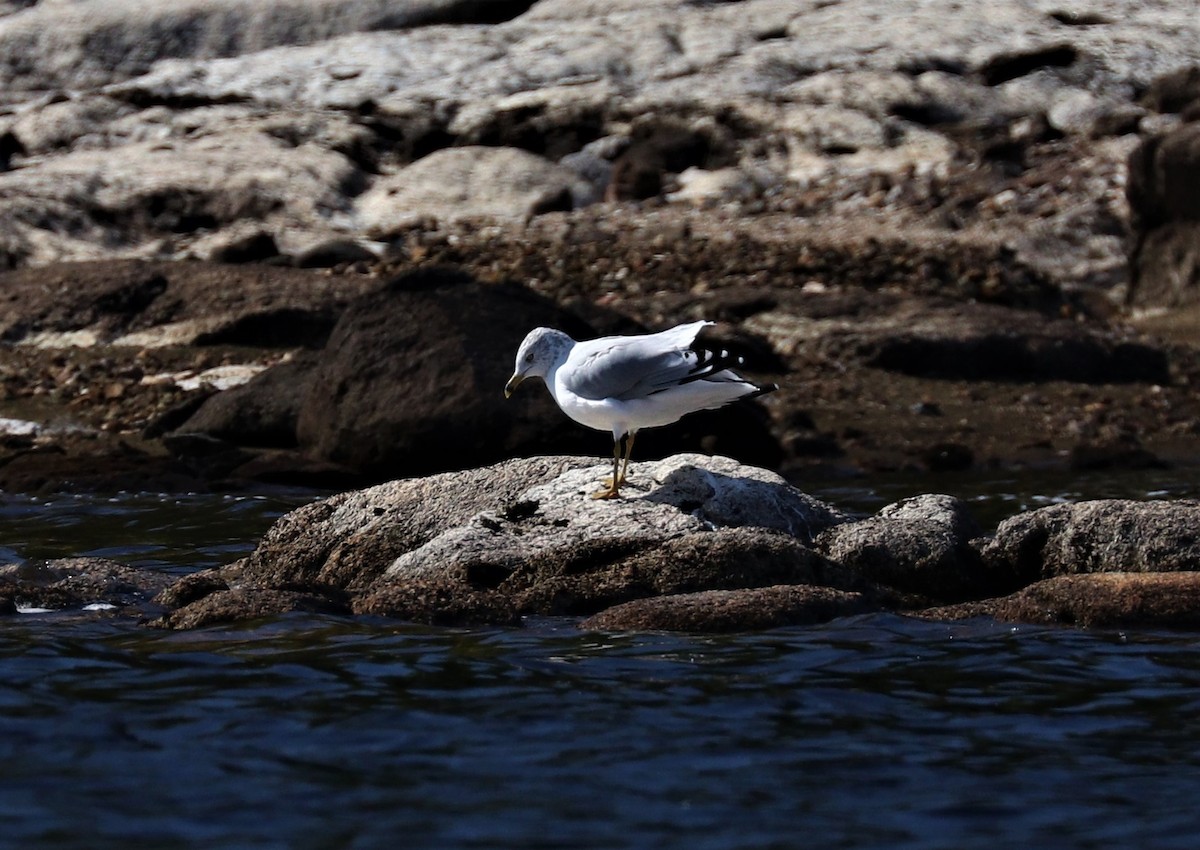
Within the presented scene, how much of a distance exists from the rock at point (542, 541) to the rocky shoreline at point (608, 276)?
1.2 inches

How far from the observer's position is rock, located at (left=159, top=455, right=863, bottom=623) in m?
10.9

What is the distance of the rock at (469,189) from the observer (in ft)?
97.9

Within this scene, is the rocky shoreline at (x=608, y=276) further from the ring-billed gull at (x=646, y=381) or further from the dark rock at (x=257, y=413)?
the ring-billed gull at (x=646, y=381)

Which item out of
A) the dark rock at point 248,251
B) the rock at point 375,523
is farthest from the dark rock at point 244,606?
the dark rock at point 248,251

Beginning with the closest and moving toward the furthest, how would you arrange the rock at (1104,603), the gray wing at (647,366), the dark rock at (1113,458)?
the rock at (1104,603) < the gray wing at (647,366) < the dark rock at (1113,458)

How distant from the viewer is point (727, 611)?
10.2m

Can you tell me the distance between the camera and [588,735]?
7961 mm

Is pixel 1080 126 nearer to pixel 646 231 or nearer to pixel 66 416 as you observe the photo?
pixel 646 231

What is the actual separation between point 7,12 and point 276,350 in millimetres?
20856

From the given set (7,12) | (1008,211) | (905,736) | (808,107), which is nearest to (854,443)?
(1008,211)

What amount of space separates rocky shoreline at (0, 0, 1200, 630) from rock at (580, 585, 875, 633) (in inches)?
0.9

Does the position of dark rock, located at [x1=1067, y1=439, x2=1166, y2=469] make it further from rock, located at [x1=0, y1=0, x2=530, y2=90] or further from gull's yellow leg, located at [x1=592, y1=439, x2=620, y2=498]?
rock, located at [x1=0, y1=0, x2=530, y2=90]

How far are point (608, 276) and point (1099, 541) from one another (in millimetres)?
14273

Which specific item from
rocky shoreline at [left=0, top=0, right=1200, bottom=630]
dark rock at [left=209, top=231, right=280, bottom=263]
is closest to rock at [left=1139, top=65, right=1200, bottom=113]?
rocky shoreline at [left=0, top=0, right=1200, bottom=630]
